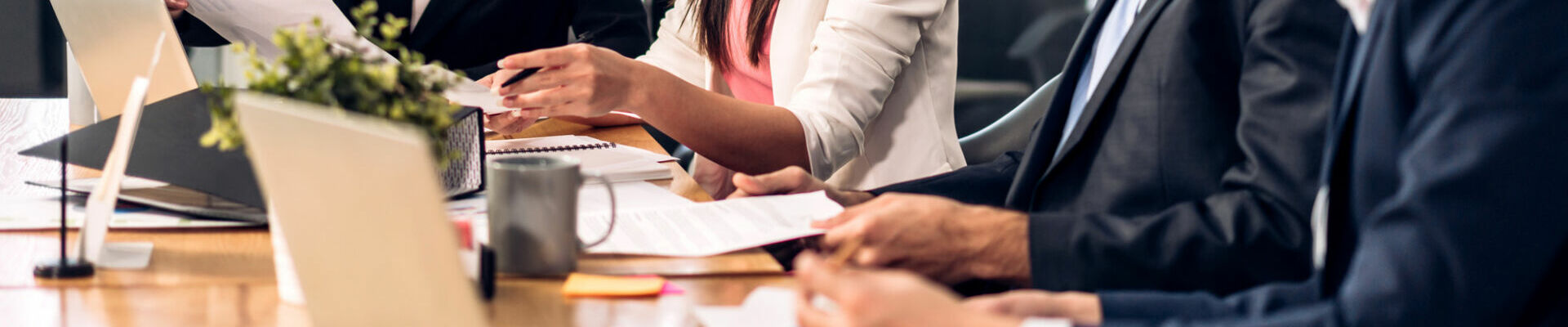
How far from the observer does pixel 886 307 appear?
0.70 m

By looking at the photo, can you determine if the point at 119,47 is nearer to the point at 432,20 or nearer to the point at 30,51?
the point at 432,20

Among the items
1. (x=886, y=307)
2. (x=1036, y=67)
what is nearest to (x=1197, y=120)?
(x=886, y=307)

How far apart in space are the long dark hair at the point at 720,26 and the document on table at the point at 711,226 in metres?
0.65

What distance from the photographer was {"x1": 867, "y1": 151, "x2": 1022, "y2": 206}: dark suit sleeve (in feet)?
5.03

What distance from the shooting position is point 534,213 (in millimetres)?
934

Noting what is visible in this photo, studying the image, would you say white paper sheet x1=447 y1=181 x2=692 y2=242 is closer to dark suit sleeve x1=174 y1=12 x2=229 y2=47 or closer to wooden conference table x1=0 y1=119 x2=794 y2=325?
wooden conference table x1=0 y1=119 x2=794 y2=325

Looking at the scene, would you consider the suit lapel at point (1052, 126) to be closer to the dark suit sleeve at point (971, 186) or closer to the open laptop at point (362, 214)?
the dark suit sleeve at point (971, 186)

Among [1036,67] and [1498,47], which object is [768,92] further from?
[1036,67]

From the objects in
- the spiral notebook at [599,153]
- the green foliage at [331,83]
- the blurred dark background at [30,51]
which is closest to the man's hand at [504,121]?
the spiral notebook at [599,153]

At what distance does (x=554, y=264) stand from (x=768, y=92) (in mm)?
1107

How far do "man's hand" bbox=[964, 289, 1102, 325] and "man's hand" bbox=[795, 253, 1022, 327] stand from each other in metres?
0.11

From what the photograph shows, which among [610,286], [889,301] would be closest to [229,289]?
[610,286]

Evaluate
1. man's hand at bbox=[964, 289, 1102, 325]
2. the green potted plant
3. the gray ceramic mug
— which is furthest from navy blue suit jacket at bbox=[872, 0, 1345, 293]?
the green potted plant

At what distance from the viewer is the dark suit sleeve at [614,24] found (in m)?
2.53
